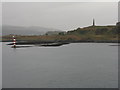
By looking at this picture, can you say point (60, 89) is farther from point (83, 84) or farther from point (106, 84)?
point (106, 84)

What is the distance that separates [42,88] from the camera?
718cm

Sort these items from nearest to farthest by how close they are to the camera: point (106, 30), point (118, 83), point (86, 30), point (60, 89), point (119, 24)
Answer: point (60, 89) < point (118, 83) < point (119, 24) < point (106, 30) < point (86, 30)

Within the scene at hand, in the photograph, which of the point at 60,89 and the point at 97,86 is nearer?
the point at 60,89

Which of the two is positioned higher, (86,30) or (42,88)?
(86,30)

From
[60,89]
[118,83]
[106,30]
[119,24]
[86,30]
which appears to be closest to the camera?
[60,89]

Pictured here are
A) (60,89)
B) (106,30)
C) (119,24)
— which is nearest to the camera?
(60,89)

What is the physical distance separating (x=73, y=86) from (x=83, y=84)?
65 centimetres

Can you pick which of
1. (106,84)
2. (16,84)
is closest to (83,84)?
(106,84)

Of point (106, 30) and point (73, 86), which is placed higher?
point (106, 30)

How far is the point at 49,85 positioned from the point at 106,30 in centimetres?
12998

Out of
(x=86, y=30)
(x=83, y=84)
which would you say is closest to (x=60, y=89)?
(x=83, y=84)

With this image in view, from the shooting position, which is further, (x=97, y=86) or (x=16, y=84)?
(x=16, y=84)

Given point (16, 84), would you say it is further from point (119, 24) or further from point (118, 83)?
point (119, 24)

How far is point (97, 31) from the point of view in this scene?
13012 cm
